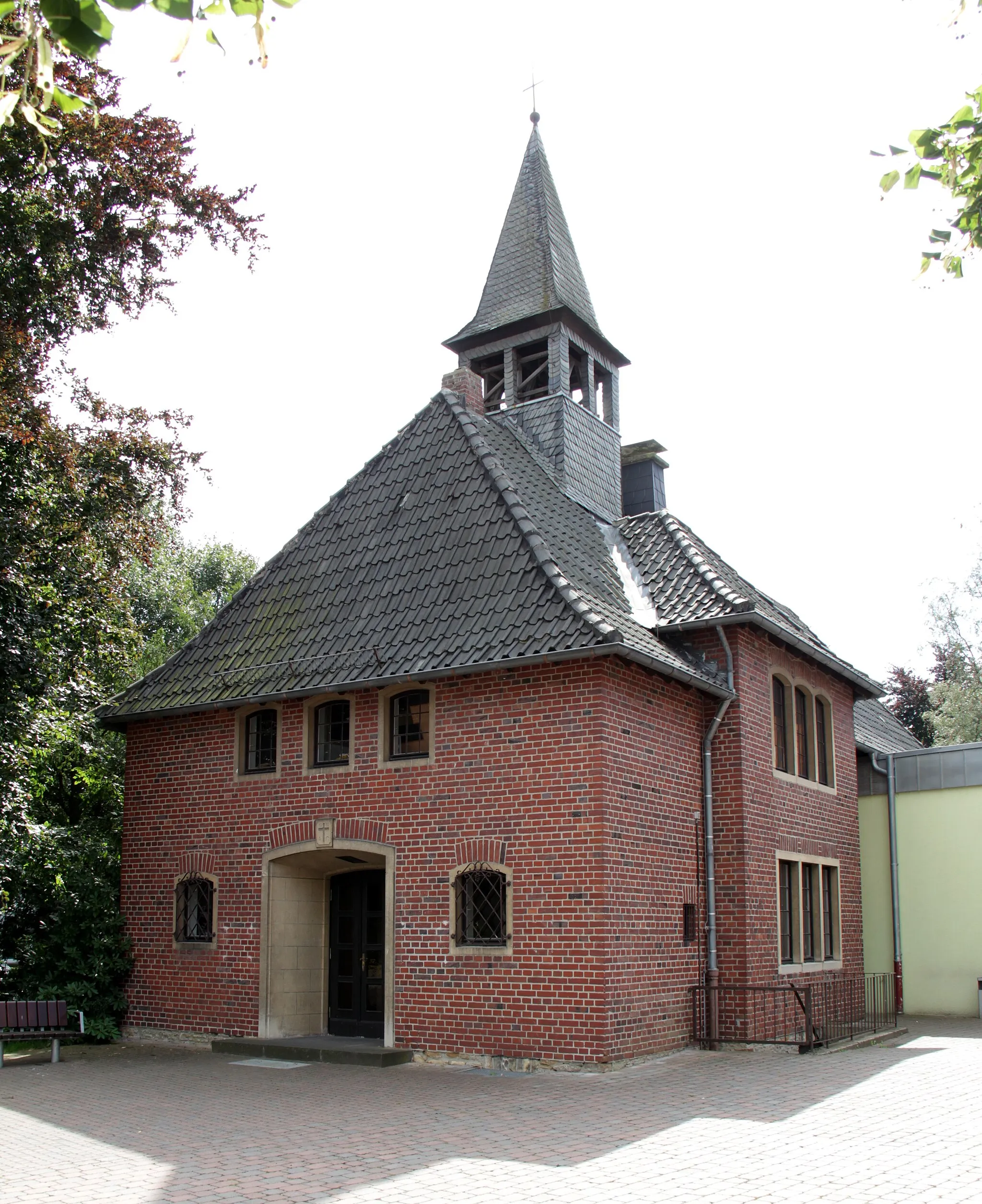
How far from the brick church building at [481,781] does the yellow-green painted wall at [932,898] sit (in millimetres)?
1805

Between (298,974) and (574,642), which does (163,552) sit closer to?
(298,974)

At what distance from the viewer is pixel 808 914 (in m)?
16.9

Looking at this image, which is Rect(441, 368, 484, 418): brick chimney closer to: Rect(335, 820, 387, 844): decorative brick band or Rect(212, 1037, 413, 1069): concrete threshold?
Rect(335, 820, 387, 844): decorative brick band

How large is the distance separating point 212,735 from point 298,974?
3.47 meters

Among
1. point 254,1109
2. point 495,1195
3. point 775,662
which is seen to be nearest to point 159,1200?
point 495,1195

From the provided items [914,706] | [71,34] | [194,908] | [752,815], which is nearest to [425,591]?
[752,815]

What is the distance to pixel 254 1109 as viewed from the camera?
10336mm

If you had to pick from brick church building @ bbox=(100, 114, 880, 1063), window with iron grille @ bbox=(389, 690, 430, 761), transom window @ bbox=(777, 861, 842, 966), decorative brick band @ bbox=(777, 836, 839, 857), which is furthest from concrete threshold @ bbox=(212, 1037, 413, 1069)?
decorative brick band @ bbox=(777, 836, 839, 857)

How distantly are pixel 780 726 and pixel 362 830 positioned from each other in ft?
20.7

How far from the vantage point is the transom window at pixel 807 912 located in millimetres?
16047

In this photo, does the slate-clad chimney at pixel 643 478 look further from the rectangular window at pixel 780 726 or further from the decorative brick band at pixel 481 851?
the decorative brick band at pixel 481 851

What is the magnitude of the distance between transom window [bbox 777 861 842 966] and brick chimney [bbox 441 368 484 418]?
8.64m

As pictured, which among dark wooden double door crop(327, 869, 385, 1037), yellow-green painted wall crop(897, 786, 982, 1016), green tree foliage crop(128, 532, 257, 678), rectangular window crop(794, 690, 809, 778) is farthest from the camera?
green tree foliage crop(128, 532, 257, 678)

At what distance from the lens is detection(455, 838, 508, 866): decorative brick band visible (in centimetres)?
1327
